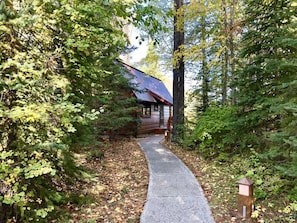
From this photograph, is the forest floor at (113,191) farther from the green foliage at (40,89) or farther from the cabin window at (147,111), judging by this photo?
the cabin window at (147,111)

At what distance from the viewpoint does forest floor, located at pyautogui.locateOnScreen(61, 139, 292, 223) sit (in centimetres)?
444

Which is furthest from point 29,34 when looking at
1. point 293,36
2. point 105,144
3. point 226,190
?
point 105,144

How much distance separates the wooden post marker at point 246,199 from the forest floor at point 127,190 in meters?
0.13

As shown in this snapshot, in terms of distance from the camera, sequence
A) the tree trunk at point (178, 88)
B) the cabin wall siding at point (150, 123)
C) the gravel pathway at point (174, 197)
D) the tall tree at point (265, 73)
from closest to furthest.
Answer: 1. the gravel pathway at point (174, 197)
2. the tall tree at point (265, 73)
3. the tree trunk at point (178, 88)
4. the cabin wall siding at point (150, 123)

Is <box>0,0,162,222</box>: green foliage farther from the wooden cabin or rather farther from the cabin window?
the cabin window

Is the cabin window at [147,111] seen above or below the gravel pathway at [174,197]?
above

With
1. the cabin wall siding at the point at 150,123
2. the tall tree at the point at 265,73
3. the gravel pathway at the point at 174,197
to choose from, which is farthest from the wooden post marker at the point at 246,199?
the cabin wall siding at the point at 150,123

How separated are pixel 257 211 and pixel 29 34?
14.8 ft

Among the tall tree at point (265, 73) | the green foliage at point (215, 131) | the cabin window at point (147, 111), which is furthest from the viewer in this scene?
the cabin window at point (147, 111)

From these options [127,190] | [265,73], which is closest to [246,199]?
[127,190]

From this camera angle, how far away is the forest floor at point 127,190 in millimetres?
4441

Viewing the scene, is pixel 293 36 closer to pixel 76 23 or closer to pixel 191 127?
pixel 76 23

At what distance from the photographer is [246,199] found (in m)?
4.28

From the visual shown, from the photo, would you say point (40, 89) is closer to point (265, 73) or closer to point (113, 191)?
point (113, 191)
